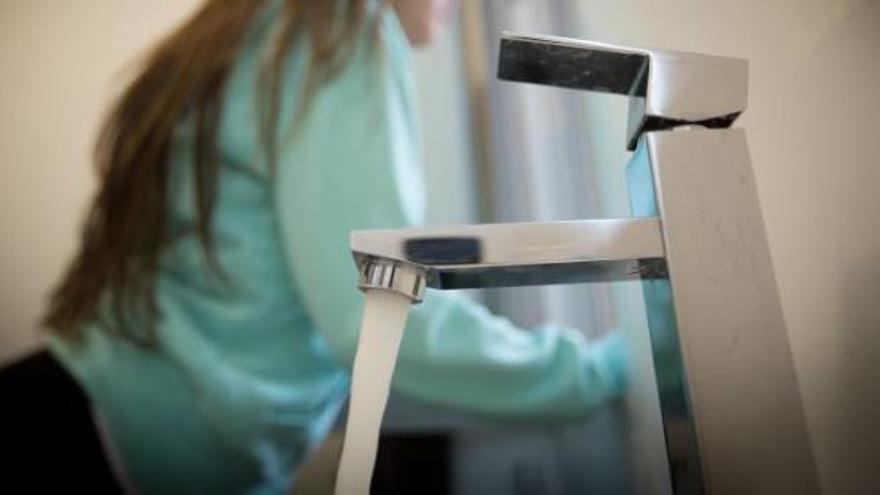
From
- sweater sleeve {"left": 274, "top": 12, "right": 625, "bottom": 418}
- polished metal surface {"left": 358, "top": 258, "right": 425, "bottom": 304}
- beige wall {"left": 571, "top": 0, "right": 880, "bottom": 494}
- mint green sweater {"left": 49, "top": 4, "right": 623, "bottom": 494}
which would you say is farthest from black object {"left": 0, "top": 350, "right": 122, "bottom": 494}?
beige wall {"left": 571, "top": 0, "right": 880, "bottom": 494}

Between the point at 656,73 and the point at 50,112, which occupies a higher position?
the point at 50,112

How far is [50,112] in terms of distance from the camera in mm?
473

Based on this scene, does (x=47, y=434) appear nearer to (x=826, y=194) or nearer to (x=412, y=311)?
(x=412, y=311)

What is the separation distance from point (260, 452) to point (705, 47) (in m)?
0.40

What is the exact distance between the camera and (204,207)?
0.44 m

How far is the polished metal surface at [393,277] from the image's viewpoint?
214mm

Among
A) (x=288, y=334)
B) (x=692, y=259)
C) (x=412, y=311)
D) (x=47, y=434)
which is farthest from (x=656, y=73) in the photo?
(x=47, y=434)

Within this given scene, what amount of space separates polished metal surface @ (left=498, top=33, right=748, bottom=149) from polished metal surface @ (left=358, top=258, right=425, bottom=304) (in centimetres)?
10

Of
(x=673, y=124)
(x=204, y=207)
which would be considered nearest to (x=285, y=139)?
(x=204, y=207)

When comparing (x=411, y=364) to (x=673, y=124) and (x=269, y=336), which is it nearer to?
(x=269, y=336)

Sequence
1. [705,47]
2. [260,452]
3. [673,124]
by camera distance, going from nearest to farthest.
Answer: [673,124], [705,47], [260,452]

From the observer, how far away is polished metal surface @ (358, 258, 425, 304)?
0.21m

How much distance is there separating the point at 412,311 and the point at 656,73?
0.71ft

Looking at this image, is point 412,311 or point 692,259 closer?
point 692,259
